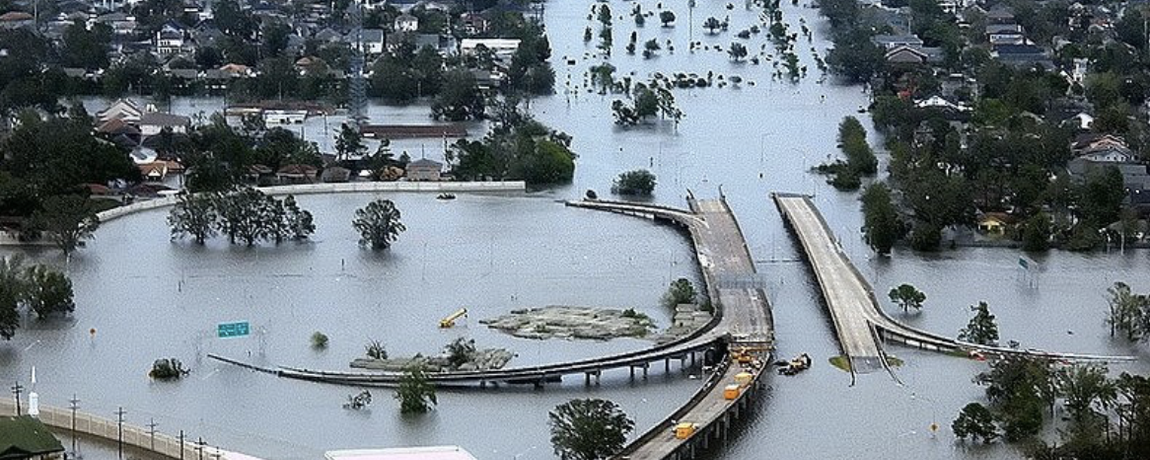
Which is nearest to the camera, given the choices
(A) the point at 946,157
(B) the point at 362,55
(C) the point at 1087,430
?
(C) the point at 1087,430

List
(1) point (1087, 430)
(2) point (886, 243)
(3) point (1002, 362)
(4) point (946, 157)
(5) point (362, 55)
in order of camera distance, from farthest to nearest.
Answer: (5) point (362, 55) < (4) point (946, 157) < (2) point (886, 243) < (3) point (1002, 362) < (1) point (1087, 430)

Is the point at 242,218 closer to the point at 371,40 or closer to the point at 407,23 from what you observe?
the point at 371,40

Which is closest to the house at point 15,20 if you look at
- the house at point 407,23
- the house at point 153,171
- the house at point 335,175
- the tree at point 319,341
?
the house at point 407,23

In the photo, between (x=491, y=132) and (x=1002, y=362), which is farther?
(x=491, y=132)

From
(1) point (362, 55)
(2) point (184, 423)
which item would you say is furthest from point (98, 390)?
(1) point (362, 55)

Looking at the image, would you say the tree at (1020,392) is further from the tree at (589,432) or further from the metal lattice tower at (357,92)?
the metal lattice tower at (357,92)

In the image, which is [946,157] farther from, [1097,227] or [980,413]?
[980,413]

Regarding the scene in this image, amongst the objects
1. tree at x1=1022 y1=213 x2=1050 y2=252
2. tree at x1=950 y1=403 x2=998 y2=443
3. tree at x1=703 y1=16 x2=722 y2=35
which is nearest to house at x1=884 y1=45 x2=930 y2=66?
tree at x1=703 y1=16 x2=722 y2=35
